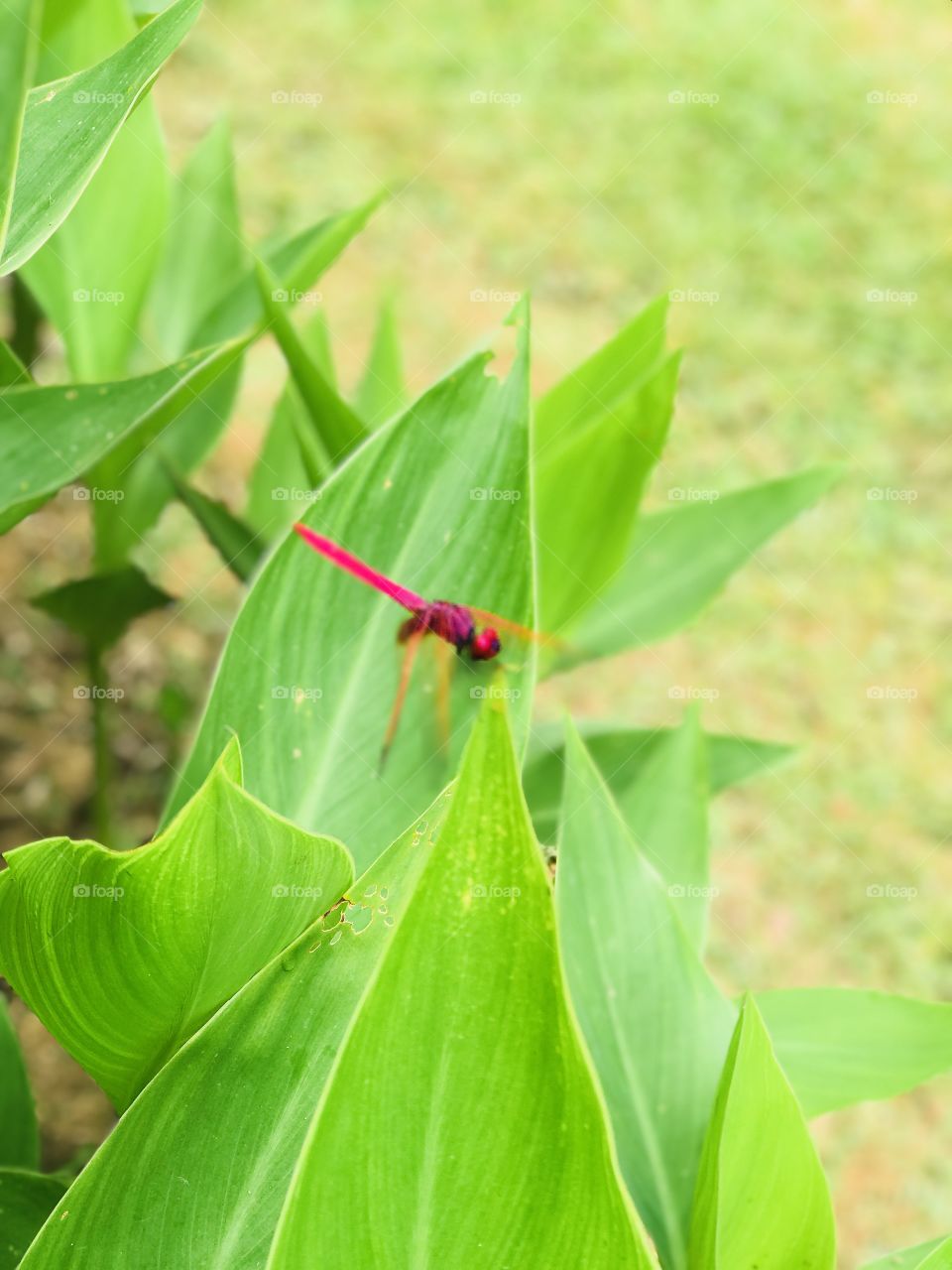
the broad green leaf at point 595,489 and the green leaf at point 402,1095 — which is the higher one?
the green leaf at point 402,1095

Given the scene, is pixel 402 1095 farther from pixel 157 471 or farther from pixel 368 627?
pixel 157 471

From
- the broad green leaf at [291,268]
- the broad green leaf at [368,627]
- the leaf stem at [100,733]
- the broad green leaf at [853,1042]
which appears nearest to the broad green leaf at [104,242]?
the broad green leaf at [291,268]

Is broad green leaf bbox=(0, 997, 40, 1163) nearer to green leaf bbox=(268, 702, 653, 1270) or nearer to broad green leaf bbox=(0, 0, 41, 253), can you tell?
green leaf bbox=(268, 702, 653, 1270)

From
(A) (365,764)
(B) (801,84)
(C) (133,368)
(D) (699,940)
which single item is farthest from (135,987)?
(B) (801,84)

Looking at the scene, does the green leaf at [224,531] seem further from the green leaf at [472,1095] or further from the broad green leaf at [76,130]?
the green leaf at [472,1095]

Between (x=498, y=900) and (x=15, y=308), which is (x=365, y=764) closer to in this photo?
(x=498, y=900)

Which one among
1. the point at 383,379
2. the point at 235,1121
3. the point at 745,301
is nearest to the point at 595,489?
the point at 383,379
